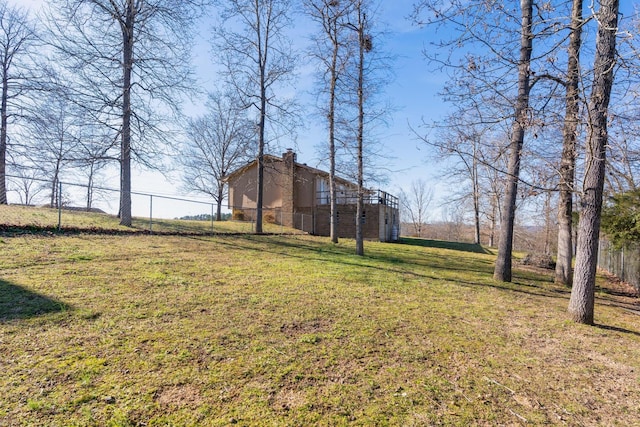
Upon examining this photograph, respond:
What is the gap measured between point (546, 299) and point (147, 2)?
15.2m

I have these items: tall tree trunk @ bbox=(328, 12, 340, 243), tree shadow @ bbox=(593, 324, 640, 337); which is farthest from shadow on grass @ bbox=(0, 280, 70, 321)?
tall tree trunk @ bbox=(328, 12, 340, 243)

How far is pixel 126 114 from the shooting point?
11430 millimetres

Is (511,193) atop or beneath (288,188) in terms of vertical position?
beneath

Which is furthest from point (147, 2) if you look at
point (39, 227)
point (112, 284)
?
point (112, 284)

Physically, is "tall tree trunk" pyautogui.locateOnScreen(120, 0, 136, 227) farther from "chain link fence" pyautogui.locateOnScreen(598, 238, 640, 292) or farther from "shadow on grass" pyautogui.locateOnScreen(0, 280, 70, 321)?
"chain link fence" pyautogui.locateOnScreen(598, 238, 640, 292)

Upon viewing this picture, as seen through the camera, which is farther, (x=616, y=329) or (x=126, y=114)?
(x=126, y=114)

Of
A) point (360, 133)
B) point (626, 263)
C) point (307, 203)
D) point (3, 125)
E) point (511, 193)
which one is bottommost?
point (626, 263)

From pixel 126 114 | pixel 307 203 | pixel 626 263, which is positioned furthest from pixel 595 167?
pixel 307 203

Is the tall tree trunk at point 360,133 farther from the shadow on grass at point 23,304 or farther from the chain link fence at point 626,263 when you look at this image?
the shadow on grass at point 23,304

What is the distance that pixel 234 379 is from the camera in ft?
8.37

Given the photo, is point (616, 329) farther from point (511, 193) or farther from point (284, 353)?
point (284, 353)

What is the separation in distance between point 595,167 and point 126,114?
1364cm

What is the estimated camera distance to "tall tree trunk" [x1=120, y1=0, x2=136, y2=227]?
11.1 m

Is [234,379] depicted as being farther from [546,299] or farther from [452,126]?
[546,299]
